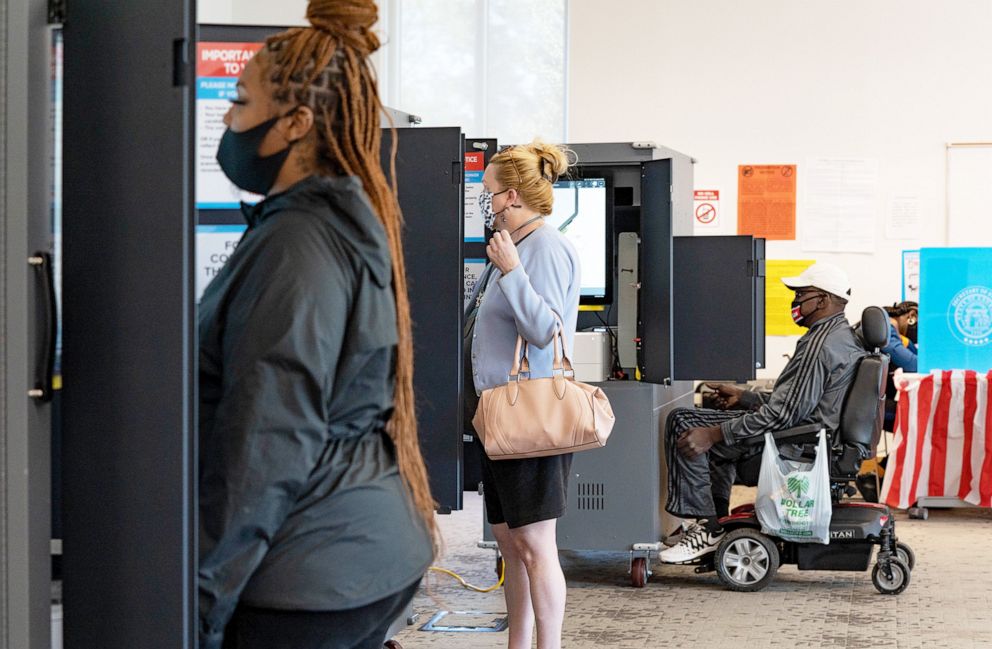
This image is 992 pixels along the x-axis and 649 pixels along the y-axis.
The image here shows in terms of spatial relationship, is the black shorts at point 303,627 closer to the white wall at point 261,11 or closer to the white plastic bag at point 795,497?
Result: the white plastic bag at point 795,497

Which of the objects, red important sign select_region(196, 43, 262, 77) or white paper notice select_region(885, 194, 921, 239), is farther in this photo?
white paper notice select_region(885, 194, 921, 239)

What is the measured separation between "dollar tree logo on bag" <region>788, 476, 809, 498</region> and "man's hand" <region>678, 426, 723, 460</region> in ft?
1.08

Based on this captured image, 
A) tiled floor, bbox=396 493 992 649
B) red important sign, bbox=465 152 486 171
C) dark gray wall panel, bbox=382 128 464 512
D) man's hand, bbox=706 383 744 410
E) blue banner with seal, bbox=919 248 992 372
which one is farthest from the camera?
blue banner with seal, bbox=919 248 992 372

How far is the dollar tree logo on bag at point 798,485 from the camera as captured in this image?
15.1 ft

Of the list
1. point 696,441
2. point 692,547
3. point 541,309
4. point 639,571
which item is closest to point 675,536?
point 692,547

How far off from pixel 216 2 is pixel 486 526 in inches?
174

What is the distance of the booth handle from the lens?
52.2 inches

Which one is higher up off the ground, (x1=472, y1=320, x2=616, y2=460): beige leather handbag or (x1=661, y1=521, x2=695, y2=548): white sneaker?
(x1=472, y1=320, x2=616, y2=460): beige leather handbag

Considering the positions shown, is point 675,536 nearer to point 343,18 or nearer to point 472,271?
point 472,271

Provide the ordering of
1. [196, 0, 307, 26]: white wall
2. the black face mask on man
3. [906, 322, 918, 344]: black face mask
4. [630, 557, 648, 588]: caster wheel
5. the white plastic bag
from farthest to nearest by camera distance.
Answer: [196, 0, 307, 26]: white wall
[906, 322, 918, 344]: black face mask
the black face mask on man
[630, 557, 648, 588]: caster wheel
the white plastic bag

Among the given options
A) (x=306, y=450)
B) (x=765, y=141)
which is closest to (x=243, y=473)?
(x=306, y=450)

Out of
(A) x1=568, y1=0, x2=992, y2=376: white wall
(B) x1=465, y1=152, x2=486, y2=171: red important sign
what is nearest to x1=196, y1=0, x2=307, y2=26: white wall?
(A) x1=568, y1=0, x2=992, y2=376: white wall

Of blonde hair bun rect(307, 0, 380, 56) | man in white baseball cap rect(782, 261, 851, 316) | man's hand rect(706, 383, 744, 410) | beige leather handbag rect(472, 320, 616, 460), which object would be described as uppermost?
blonde hair bun rect(307, 0, 380, 56)

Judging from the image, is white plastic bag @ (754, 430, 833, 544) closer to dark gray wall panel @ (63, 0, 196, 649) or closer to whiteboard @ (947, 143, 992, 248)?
dark gray wall panel @ (63, 0, 196, 649)
